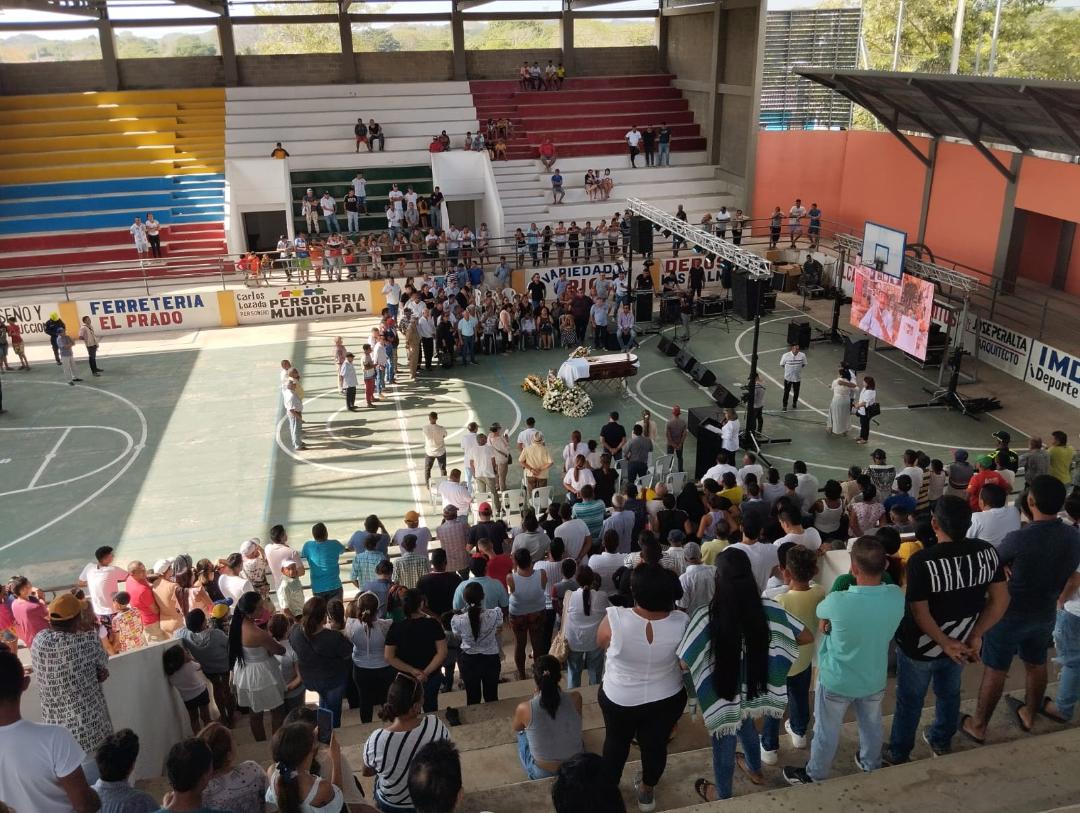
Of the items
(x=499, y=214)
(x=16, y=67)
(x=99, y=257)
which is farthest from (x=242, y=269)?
(x=16, y=67)

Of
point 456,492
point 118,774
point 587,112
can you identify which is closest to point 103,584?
point 456,492

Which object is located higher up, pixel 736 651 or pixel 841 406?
pixel 736 651

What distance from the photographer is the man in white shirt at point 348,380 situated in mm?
18106

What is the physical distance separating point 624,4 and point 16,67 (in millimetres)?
24581

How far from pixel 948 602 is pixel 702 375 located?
14932 millimetres

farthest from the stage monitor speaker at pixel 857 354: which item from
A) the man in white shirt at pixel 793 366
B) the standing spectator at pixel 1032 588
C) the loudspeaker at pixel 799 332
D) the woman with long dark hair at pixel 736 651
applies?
the woman with long dark hair at pixel 736 651

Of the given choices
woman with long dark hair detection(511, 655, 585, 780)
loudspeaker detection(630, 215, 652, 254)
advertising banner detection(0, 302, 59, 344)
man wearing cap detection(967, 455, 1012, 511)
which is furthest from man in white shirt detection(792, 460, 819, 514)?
advertising banner detection(0, 302, 59, 344)

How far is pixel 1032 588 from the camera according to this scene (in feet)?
17.4

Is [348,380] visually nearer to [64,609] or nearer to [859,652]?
[64,609]

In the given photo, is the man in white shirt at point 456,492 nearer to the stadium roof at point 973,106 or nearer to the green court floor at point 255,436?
the green court floor at point 255,436

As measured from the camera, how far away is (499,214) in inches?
1188

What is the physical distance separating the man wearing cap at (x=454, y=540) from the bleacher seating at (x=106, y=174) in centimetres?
2160

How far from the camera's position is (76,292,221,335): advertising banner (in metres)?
24.1

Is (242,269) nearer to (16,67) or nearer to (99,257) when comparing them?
(99,257)
